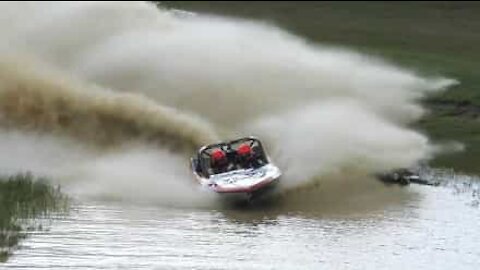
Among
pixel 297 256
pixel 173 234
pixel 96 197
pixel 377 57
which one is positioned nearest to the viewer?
pixel 297 256

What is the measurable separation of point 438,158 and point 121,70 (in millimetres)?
10526

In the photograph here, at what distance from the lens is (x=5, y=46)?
33.2 meters

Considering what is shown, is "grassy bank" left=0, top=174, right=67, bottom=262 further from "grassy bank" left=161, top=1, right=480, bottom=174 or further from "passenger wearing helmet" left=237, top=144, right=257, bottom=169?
"grassy bank" left=161, top=1, right=480, bottom=174

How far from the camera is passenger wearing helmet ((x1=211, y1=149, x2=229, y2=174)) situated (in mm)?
27891

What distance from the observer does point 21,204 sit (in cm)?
2483

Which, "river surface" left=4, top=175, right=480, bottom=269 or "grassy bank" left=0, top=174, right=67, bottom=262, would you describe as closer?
"river surface" left=4, top=175, right=480, bottom=269

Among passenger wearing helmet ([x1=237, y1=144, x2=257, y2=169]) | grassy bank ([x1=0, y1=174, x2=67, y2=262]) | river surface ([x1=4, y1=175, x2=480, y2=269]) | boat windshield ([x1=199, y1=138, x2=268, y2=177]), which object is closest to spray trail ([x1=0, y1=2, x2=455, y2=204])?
boat windshield ([x1=199, y1=138, x2=268, y2=177])

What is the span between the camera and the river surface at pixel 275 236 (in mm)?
20953

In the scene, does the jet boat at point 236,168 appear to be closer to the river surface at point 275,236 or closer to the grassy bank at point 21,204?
the river surface at point 275,236

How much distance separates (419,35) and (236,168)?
20.3 meters

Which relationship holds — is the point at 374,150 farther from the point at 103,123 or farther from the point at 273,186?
the point at 103,123

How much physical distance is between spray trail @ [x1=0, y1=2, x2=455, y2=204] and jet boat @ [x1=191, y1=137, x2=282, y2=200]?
0.87 meters

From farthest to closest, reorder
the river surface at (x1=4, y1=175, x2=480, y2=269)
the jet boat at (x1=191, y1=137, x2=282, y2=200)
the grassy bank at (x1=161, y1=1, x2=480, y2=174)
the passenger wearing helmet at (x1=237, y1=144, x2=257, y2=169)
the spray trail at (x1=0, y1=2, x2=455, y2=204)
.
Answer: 1. the grassy bank at (x1=161, y1=1, x2=480, y2=174)
2. the spray trail at (x1=0, y1=2, x2=455, y2=204)
3. the passenger wearing helmet at (x1=237, y1=144, x2=257, y2=169)
4. the jet boat at (x1=191, y1=137, x2=282, y2=200)
5. the river surface at (x1=4, y1=175, x2=480, y2=269)

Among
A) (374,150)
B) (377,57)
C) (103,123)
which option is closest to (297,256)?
(374,150)
